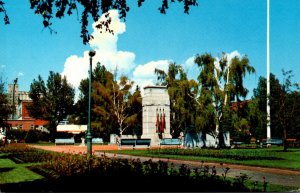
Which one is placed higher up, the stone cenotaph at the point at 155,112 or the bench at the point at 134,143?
the stone cenotaph at the point at 155,112

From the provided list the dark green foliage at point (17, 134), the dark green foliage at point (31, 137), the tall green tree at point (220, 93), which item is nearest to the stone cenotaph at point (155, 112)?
the tall green tree at point (220, 93)

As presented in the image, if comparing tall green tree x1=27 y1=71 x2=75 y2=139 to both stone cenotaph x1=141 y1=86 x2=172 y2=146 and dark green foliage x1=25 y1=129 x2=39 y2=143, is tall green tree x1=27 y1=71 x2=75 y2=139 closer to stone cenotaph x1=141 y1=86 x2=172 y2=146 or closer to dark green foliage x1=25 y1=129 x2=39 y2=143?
dark green foliage x1=25 y1=129 x2=39 y2=143

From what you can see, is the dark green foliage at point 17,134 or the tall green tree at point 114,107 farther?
the dark green foliage at point 17,134

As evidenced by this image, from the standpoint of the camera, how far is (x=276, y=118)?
3491 centimetres

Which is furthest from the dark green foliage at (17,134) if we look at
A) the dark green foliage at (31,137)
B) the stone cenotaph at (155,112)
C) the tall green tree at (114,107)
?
the stone cenotaph at (155,112)

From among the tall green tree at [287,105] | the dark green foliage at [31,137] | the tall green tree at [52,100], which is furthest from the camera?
the tall green tree at [52,100]

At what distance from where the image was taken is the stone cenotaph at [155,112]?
4538cm

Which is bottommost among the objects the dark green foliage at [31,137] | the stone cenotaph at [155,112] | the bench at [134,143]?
the dark green foliage at [31,137]

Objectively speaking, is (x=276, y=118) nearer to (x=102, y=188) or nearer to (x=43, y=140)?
(x=102, y=188)

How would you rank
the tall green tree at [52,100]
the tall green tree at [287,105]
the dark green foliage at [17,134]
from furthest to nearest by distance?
the tall green tree at [52,100], the dark green foliage at [17,134], the tall green tree at [287,105]

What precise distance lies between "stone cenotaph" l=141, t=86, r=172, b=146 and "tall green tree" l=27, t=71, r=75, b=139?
27.7m

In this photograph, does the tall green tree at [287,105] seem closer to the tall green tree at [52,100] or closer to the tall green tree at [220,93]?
the tall green tree at [220,93]

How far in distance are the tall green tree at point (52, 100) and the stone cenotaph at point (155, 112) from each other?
27.7m

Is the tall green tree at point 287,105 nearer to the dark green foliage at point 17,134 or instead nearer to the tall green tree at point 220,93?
the tall green tree at point 220,93
